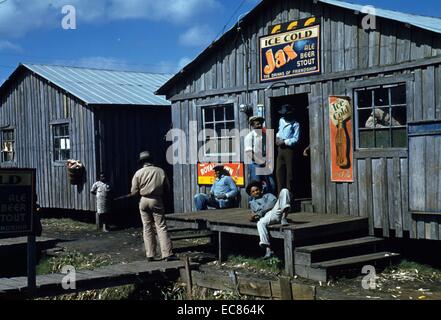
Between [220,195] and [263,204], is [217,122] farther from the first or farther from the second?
[263,204]

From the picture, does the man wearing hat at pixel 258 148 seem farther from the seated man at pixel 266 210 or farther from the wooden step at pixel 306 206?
the seated man at pixel 266 210

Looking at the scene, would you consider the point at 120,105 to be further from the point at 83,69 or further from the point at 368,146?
the point at 368,146

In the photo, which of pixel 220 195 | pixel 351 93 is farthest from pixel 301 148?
pixel 351 93

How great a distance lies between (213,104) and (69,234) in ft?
20.5

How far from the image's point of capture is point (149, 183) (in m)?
11.3

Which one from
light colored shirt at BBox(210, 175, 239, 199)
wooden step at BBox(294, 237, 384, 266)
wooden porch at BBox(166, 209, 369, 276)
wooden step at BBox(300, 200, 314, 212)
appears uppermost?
light colored shirt at BBox(210, 175, 239, 199)

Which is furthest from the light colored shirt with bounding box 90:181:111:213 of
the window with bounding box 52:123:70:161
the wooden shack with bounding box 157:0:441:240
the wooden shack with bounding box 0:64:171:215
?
the wooden shack with bounding box 157:0:441:240

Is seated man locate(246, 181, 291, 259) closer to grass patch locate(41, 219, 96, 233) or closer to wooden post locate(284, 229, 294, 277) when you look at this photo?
wooden post locate(284, 229, 294, 277)

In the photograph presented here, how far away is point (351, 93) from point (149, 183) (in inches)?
161

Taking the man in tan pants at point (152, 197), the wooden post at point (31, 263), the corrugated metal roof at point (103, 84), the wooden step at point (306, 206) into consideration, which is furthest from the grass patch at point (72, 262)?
the corrugated metal roof at point (103, 84)

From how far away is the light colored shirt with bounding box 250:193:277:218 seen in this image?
36.5ft

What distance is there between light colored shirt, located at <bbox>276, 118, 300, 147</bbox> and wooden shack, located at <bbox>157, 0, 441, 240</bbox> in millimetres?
310

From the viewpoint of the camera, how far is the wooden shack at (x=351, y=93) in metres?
10.5

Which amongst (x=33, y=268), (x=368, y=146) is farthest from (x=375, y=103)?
(x=33, y=268)
